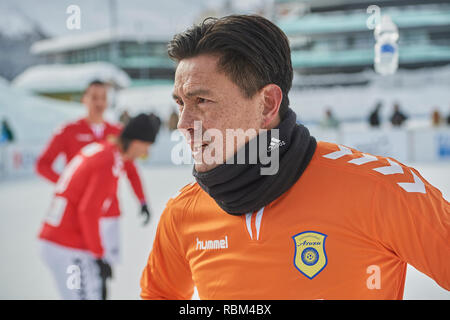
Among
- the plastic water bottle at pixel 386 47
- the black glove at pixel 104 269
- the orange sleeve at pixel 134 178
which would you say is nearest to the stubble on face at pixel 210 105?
the plastic water bottle at pixel 386 47

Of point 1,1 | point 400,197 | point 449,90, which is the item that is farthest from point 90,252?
point 449,90

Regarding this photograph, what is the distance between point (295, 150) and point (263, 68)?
0.61ft

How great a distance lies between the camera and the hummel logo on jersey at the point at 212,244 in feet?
3.27

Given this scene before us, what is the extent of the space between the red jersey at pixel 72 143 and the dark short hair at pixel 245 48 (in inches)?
93.6

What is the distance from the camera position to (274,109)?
0.98 meters

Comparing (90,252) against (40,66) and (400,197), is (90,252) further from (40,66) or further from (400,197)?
(40,66)

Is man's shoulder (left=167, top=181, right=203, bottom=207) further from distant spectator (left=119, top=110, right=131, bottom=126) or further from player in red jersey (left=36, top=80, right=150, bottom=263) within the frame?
player in red jersey (left=36, top=80, right=150, bottom=263)

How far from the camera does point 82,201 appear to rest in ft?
6.91

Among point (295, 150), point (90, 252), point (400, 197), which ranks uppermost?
point (295, 150)

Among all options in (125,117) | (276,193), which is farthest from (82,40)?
(276,193)

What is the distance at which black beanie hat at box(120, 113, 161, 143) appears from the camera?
8.36 feet

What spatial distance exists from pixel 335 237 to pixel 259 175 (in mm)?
198

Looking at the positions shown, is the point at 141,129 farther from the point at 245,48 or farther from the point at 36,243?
the point at 36,243

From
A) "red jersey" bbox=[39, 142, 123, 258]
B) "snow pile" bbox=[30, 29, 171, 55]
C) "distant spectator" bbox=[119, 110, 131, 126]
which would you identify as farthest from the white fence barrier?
"snow pile" bbox=[30, 29, 171, 55]
